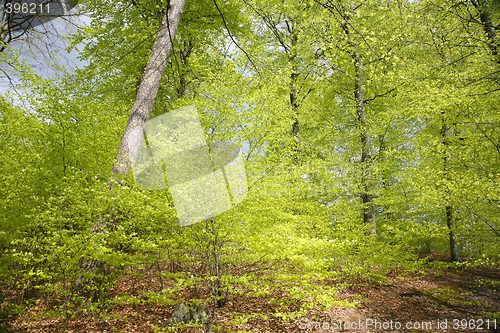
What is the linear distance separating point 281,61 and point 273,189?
9.64 meters

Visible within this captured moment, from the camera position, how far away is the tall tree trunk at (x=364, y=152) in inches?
362

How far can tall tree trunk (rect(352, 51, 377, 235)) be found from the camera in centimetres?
920

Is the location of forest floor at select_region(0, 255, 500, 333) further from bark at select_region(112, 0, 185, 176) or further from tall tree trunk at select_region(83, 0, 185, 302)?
bark at select_region(112, 0, 185, 176)

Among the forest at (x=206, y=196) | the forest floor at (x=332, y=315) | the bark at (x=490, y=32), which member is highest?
the bark at (x=490, y=32)

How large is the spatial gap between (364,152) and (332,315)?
6.76 m

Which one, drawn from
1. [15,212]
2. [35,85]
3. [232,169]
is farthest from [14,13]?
[232,169]

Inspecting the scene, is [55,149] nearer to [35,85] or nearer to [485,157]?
[35,85]
